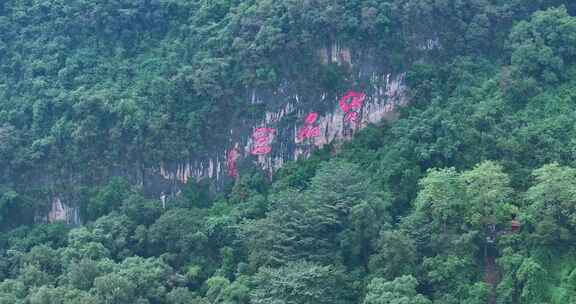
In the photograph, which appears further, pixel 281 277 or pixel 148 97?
pixel 148 97

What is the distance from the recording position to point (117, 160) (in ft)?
99.0

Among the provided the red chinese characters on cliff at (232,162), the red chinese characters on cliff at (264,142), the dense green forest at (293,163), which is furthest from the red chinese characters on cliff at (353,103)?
the red chinese characters on cliff at (232,162)

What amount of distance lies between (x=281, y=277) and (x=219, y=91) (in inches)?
315

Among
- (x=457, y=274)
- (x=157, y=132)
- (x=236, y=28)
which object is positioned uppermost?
(x=236, y=28)

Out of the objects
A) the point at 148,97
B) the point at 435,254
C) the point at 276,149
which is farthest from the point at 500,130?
the point at 148,97

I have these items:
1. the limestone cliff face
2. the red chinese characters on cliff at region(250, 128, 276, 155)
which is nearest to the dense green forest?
the limestone cliff face

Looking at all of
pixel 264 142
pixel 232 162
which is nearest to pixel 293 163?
pixel 264 142

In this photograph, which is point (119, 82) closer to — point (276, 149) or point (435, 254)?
point (276, 149)

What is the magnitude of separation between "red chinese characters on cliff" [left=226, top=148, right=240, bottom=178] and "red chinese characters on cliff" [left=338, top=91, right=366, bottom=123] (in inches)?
142

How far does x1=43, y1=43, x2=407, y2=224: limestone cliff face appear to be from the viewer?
97.2ft

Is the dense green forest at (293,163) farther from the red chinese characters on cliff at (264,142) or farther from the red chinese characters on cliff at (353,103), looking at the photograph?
the red chinese characters on cliff at (264,142)

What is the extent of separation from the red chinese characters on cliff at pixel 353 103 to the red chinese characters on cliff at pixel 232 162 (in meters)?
3.61

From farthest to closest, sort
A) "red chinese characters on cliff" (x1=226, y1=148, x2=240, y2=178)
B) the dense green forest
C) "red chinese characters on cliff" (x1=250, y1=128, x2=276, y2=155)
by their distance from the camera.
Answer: "red chinese characters on cliff" (x1=226, y1=148, x2=240, y2=178)
"red chinese characters on cliff" (x1=250, y1=128, x2=276, y2=155)
the dense green forest

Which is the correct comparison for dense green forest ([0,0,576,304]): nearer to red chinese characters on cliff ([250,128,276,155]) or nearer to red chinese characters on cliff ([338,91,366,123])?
red chinese characters on cliff ([338,91,366,123])
